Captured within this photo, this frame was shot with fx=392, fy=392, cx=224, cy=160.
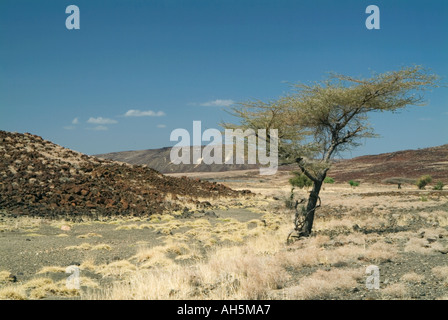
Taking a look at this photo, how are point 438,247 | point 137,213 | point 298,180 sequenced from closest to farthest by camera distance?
point 438,247
point 137,213
point 298,180

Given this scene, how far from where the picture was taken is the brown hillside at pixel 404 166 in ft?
281

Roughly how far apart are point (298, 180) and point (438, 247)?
Answer: 37844mm

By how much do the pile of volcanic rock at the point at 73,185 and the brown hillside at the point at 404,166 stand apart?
54495 millimetres

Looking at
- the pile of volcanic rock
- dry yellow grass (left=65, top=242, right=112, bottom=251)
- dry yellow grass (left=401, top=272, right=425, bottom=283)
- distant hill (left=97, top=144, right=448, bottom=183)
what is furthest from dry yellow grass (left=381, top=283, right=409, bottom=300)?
distant hill (left=97, top=144, right=448, bottom=183)

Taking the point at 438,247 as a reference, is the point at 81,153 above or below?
above

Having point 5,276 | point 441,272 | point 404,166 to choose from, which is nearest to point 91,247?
point 5,276

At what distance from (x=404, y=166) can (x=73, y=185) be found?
92.6 meters

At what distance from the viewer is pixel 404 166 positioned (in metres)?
100

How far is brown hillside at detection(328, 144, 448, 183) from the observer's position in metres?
85.6

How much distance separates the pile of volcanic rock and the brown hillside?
179 feet
